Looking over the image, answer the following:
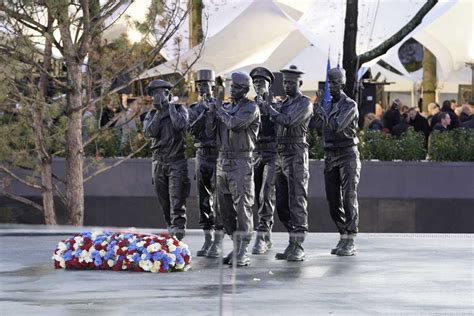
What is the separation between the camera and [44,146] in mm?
18359

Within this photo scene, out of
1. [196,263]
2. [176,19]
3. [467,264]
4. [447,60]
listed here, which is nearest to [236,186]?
[196,263]

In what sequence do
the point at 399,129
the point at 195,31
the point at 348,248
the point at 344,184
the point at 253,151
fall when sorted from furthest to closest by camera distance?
the point at 195,31, the point at 399,129, the point at 344,184, the point at 253,151, the point at 348,248

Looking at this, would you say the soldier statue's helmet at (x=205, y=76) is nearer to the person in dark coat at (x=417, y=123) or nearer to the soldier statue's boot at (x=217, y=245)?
the soldier statue's boot at (x=217, y=245)

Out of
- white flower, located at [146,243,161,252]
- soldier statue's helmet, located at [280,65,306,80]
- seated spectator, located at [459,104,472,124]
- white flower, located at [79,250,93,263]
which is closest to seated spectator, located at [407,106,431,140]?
seated spectator, located at [459,104,472,124]

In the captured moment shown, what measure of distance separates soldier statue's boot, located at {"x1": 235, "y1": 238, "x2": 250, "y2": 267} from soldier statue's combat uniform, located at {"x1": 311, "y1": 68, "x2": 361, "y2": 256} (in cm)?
579

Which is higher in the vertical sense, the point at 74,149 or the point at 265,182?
the point at 74,149

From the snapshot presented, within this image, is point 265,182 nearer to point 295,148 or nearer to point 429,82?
point 295,148

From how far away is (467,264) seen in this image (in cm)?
913

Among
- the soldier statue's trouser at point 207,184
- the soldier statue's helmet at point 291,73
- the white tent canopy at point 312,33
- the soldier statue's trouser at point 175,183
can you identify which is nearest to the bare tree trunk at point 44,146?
Answer: the soldier statue's trouser at point 175,183

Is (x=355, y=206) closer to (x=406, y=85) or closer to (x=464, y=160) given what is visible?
(x=464, y=160)

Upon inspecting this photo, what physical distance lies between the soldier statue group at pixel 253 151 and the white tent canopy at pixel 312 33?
893 centimetres

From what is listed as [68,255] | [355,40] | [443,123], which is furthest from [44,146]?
[443,123]

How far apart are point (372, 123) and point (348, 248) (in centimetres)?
1064

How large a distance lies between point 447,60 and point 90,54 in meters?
14.6
